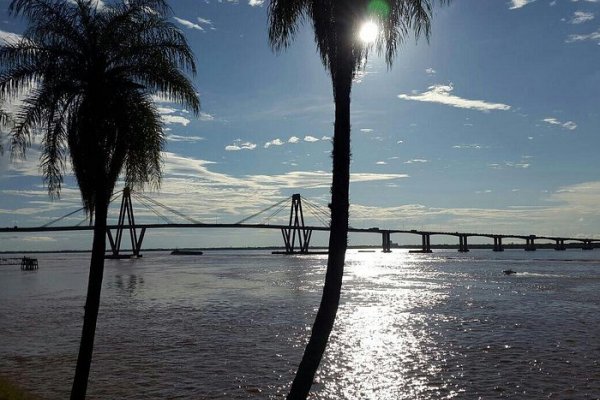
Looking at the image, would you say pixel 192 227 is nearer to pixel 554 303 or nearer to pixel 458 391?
pixel 554 303

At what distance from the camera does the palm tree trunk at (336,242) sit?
809 cm

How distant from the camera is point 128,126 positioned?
35.6 feet

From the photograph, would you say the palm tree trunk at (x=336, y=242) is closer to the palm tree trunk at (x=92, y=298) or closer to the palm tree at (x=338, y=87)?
the palm tree at (x=338, y=87)

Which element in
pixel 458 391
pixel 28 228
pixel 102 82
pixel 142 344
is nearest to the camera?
pixel 102 82

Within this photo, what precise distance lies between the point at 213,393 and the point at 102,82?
33.0 feet

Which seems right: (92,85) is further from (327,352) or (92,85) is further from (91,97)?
(327,352)

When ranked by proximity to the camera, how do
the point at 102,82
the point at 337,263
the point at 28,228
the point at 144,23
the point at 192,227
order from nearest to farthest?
the point at 337,263 → the point at 102,82 → the point at 144,23 → the point at 28,228 → the point at 192,227

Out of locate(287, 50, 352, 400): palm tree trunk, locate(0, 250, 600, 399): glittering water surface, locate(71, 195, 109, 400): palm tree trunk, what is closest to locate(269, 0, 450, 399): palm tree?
locate(287, 50, 352, 400): palm tree trunk

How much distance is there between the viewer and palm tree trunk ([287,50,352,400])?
8.09 meters

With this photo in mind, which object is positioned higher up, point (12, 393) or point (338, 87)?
point (338, 87)

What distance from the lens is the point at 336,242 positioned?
8.25 metres

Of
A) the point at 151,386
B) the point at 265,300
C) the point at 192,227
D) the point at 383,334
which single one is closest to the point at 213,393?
the point at 151,386

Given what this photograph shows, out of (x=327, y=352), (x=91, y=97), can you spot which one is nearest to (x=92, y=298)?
(x=91, y=97)

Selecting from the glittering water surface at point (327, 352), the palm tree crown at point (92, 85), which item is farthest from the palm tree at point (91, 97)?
the glittering water surface at point (327, 352)
